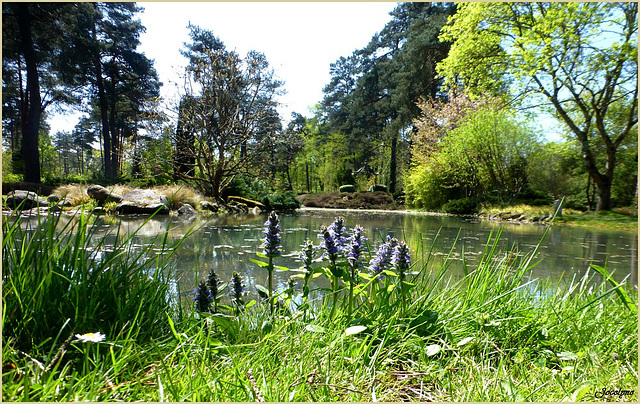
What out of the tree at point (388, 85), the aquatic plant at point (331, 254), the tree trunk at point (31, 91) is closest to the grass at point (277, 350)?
the aquatic plant at point (331, 254)

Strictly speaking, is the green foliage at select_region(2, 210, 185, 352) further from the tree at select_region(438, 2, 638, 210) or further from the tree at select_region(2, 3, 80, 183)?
the tree at select_region(2, 3, 80, 183)

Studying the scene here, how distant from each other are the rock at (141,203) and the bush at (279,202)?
12.7 ft

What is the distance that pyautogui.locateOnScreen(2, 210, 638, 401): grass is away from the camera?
0.76m

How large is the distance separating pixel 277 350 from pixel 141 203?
8422 mm

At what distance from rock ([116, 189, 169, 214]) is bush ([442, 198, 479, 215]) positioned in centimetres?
1064

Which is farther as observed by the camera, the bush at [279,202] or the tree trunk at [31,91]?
the bush at [279,202]

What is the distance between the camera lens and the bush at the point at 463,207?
1316 cm

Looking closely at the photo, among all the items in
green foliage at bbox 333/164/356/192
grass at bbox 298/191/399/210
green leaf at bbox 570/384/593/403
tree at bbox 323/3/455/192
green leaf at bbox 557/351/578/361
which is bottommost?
grass at bbox 298/191/399/210

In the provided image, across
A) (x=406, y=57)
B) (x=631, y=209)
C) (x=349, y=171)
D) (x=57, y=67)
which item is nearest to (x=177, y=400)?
(x=631, y=209)

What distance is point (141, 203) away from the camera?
818cm

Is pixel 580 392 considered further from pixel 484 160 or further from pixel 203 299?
pixel 484 160

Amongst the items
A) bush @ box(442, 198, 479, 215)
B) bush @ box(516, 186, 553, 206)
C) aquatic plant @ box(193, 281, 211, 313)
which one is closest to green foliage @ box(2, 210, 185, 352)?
aquatic plant @ box(193, 281, 211, 313)

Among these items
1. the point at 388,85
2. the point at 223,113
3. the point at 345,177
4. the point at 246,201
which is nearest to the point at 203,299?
the point at 246,201

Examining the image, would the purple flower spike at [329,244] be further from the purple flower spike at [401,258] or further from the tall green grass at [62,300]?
the tall green grass at [62,300]
